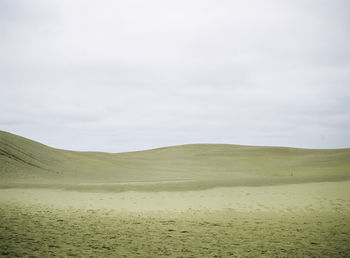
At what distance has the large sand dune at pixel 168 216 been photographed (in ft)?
24.4

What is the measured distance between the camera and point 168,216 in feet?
39.6

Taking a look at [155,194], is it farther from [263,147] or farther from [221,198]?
[263,147]

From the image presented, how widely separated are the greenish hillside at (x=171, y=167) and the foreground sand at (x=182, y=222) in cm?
166

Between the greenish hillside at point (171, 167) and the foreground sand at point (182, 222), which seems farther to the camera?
the greenish hillside at point (171, 167)

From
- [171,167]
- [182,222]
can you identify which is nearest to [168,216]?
[182,222]

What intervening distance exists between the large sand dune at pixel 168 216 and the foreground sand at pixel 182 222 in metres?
0.03

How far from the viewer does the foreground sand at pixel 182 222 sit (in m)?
7.34

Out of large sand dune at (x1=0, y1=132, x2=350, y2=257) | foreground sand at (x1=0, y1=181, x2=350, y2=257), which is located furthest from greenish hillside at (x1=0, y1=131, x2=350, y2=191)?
foreground sand at (x1=0, y1=181, x2=350, y2=257)

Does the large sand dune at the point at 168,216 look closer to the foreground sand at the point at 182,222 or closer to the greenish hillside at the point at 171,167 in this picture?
the foreground sand at the point at 182,222

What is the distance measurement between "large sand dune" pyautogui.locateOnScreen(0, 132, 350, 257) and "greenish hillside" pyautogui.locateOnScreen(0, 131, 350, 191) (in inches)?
7.3

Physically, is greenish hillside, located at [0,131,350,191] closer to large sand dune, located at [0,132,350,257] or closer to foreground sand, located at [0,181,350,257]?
large sand dune, located at [0,132,350,257]

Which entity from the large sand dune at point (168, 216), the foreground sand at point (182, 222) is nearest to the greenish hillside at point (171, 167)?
the large sand dune at point (168, 216)

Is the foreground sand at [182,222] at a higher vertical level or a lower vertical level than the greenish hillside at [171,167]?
lower

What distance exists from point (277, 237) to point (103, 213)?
7.13 m
